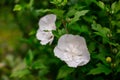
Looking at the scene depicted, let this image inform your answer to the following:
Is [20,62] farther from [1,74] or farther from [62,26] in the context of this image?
[62,26]

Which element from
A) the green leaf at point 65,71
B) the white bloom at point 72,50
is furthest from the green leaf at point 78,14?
the green leaf at point 65,71

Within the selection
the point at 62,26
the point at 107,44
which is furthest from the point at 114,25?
the point at 62,26

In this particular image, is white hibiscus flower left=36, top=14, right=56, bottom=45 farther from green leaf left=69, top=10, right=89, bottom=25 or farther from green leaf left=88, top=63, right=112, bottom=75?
green leaf left=88, top=63, right=112, bottom=75

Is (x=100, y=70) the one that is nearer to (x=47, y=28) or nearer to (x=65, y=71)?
(x=65, y=71)

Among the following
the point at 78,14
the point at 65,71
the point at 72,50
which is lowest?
the point at 65,71

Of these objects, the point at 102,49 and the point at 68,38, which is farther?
the point at 102,49

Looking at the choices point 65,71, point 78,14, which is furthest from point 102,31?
point 65,71

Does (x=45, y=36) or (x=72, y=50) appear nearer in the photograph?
(x=72, y=50)
